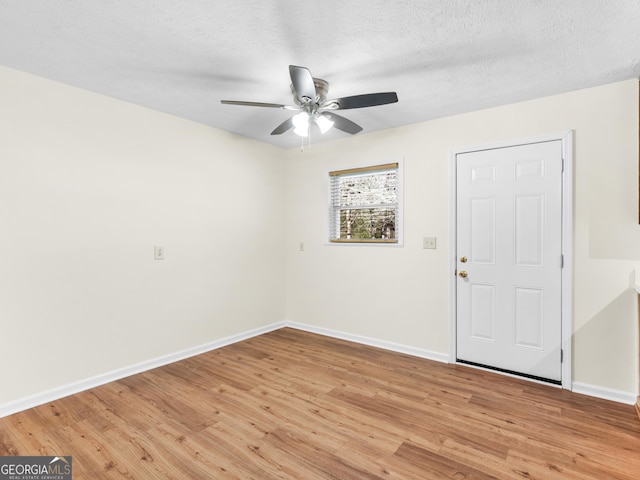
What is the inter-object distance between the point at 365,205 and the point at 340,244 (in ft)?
1.82

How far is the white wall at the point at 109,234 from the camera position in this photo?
2.40 meters

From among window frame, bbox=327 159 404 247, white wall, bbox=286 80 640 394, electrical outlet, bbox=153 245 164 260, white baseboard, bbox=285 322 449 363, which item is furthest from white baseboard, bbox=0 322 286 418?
window frame, bbox=327 159 404 247

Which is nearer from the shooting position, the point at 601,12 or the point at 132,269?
the point at 601,12

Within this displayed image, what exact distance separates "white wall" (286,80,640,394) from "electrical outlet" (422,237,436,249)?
0.06 m

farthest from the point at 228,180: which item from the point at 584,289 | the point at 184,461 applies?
the point at 584,289

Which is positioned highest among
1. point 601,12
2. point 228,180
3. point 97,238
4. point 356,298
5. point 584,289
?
point 601,12

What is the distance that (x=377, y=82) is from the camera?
2561 millimetres

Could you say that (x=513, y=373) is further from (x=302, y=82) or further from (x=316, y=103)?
(x=302, y=82)

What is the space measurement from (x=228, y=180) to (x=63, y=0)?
87.9 inches

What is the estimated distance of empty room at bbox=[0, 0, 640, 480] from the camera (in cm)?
189

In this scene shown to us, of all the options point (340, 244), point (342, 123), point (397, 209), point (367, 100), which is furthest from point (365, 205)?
point (367, 100)

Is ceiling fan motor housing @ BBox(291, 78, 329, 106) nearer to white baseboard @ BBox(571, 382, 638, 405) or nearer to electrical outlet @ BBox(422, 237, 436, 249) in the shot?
electrical outlet @ BBox(422, 237, 436, 249)

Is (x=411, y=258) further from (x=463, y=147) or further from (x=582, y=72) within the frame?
(x=582, y=72)

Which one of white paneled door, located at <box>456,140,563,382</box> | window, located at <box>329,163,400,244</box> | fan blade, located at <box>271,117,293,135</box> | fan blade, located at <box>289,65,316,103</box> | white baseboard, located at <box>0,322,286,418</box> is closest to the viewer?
fan blade, located at <box>289,65,316,103</box>
